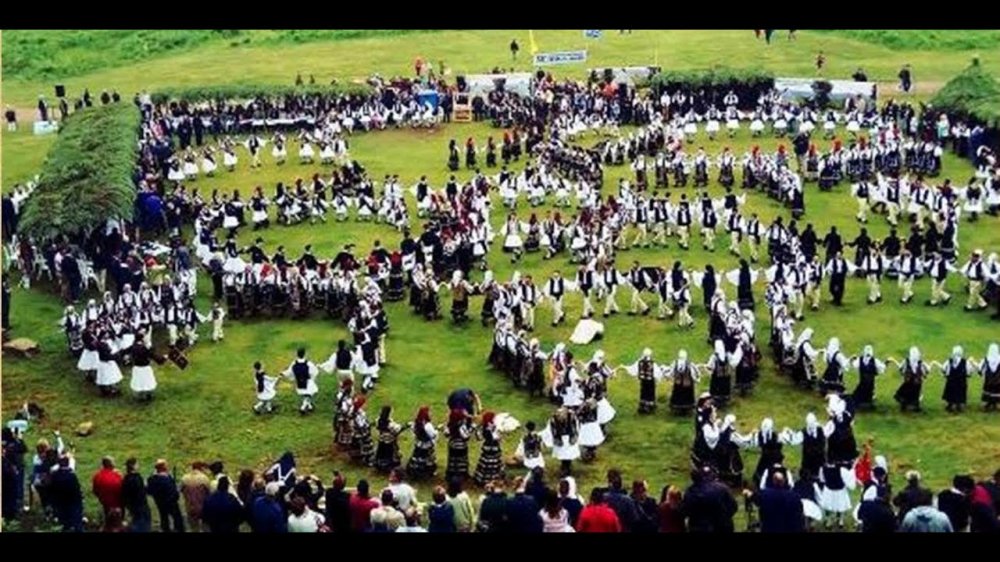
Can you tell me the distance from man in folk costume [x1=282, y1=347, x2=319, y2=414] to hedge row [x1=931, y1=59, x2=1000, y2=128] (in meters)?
24.6

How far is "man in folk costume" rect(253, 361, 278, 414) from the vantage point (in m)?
22.6

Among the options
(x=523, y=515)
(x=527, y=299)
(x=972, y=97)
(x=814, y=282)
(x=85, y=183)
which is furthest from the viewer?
(x=972, y=97)

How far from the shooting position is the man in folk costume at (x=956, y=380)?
2123 cm

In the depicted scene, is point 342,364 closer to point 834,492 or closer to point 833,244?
point 834,492

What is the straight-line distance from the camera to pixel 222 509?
1533cm

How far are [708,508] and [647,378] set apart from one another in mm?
6789

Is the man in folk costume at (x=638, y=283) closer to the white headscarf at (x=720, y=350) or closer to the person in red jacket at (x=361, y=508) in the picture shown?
the white headscarf at (x=720, y=350)

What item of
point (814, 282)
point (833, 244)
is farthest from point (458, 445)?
point (833, 244)

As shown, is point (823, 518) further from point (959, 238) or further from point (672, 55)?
point (672, 55)

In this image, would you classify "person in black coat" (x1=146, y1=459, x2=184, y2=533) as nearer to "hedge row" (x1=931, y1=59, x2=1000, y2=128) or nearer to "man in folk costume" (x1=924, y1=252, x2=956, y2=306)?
"man in folk costume" (x1=924, y1=252, x2=956, y2=306)

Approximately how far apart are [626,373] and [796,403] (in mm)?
3174

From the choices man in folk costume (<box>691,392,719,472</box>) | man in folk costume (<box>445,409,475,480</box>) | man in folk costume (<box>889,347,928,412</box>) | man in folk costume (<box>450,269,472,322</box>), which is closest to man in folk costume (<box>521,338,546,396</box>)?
man in folk costume (<box>445,409,475,480</box>)

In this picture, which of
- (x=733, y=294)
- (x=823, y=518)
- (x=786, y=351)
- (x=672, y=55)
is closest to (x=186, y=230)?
(x=733, y=294)

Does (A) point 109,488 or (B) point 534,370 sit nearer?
(A) point 109,488
